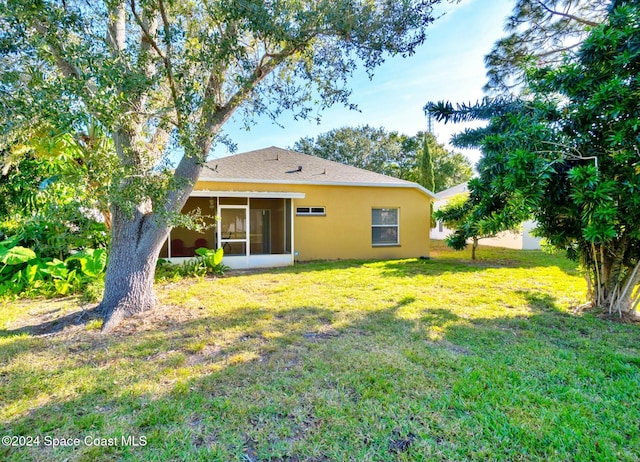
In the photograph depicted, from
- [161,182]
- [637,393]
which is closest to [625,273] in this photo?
[637,393]

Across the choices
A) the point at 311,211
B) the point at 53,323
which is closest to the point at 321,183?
the point at 311,211

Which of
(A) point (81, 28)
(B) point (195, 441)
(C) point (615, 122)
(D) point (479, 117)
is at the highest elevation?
(A) point (81, 28)

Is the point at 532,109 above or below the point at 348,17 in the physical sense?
below

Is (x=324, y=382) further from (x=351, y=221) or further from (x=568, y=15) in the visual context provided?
(x=351, y=221)

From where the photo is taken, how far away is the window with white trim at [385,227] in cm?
1296

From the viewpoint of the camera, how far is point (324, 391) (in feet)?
9.87

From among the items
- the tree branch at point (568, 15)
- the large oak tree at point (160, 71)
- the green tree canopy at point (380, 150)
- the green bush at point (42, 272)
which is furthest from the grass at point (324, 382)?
the green tree canopy at point (380, 150)

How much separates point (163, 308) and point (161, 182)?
2.36m

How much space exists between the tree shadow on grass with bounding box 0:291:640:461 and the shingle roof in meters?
7.16

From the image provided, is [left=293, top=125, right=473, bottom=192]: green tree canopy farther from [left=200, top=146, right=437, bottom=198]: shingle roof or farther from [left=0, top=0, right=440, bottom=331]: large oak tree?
[left=0, top=0, right=440, bottom=331]: large oak tree

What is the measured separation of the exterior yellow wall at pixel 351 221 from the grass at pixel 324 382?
6.05m

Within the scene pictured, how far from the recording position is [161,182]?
4.84 meters

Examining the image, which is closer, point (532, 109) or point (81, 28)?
point (81, 28)

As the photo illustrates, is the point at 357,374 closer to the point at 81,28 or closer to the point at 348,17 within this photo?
the point at 348,17
